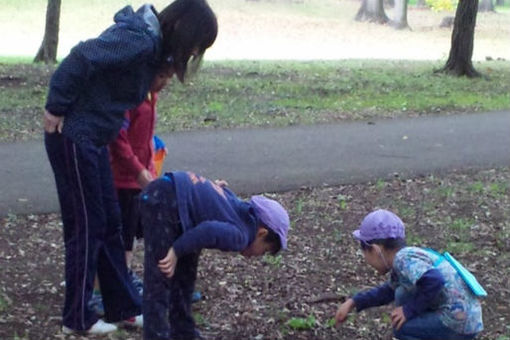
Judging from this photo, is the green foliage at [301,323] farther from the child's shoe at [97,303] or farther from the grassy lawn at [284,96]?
the grassy lawn at [284,96]

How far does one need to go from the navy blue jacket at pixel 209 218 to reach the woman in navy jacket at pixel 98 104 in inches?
16.8

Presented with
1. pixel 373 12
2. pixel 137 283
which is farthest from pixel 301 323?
pixel 373 12

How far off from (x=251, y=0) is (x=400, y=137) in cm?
3995

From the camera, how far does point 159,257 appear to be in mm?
3857

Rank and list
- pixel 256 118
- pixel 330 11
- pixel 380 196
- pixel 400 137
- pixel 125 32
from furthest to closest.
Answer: pixel 330 11
pixel 256 118
pixel 400 137
pixel 380 196
pixel 125 32

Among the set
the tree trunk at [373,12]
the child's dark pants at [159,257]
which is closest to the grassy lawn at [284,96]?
the child's dark pants at [159,257]

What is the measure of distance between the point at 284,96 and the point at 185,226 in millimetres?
9112

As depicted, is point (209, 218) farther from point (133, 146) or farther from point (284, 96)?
point (284, 96)

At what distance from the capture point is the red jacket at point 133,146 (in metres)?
4.34

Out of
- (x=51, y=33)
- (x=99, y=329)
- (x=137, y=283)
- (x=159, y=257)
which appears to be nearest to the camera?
(x=159, y=257)

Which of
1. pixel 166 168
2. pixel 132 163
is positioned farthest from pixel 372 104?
pixel 132 163

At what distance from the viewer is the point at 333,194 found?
7414mm

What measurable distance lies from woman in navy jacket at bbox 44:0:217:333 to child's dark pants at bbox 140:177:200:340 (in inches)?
13.2

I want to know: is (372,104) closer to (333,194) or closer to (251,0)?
(333,194)
